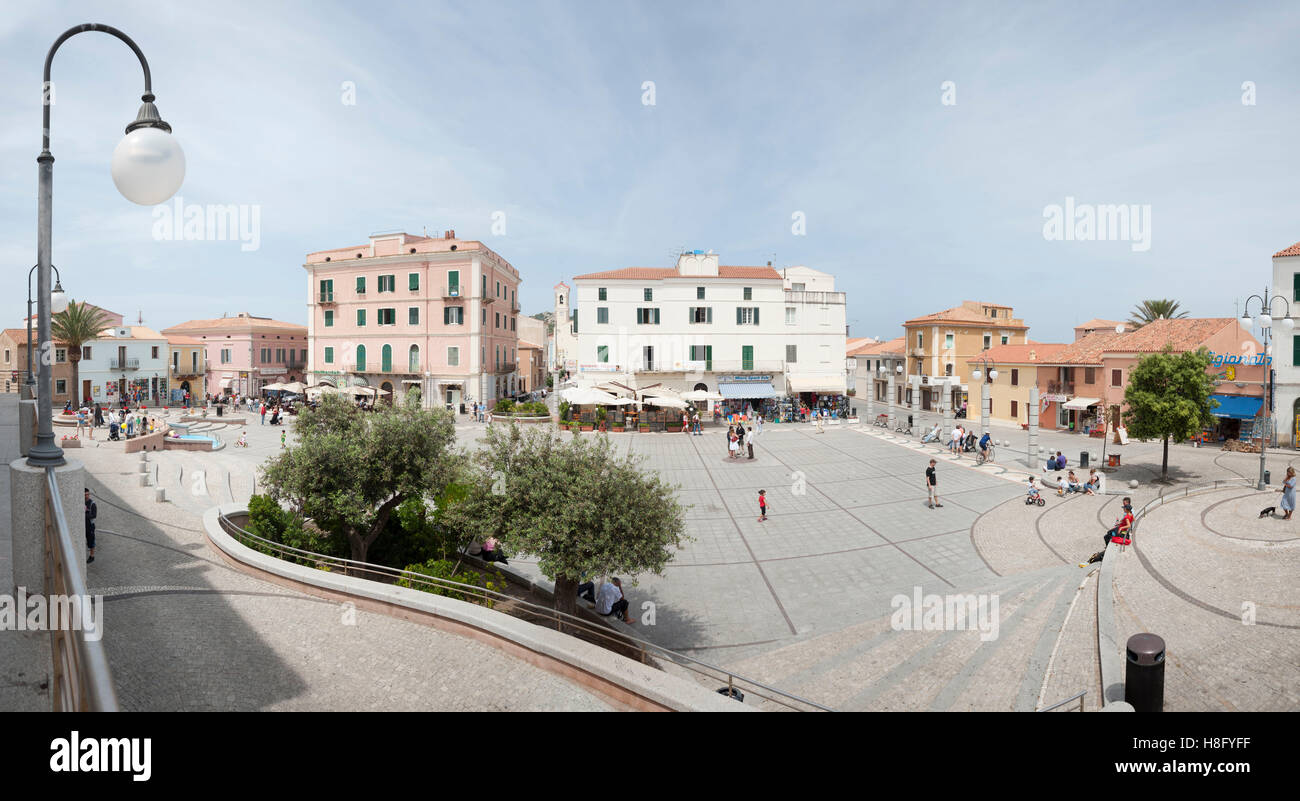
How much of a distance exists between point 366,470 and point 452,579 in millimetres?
3047

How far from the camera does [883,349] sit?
6475cm

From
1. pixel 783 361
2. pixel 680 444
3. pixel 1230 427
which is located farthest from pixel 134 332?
pixel 1230 427

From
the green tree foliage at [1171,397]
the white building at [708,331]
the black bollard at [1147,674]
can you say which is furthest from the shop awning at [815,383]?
the black bollard at [1147,674]

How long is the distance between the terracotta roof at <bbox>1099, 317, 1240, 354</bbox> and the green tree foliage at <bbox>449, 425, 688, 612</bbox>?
33.3 metres

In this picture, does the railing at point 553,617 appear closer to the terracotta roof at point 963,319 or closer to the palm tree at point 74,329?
the palm tree at point 74,329

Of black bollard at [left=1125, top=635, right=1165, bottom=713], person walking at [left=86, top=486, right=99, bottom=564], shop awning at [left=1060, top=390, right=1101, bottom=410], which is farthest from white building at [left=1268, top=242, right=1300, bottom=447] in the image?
person walking at [left=86, top=486, right=99, bottom=564]

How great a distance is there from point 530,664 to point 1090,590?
33.1 ft

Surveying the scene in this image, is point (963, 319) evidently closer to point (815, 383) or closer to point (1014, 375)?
point (1014, 375)

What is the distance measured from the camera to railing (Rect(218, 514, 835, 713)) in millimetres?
7805

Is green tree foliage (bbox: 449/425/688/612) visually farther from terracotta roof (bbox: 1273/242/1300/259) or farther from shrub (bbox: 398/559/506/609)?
terracotta roof (bbox: 1273/242/1300/259)

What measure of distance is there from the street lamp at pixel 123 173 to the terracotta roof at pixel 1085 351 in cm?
4453

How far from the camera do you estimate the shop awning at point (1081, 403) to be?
1448 inches
